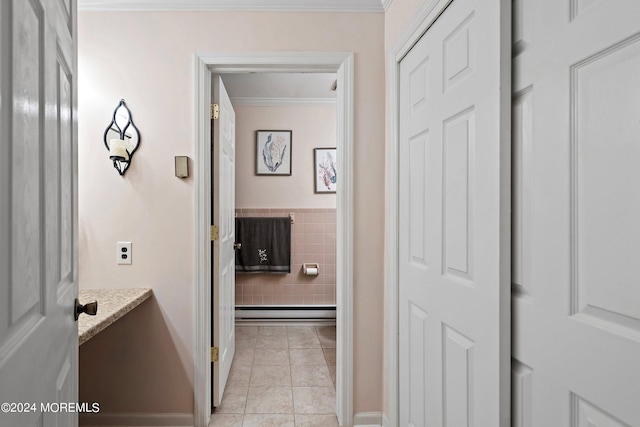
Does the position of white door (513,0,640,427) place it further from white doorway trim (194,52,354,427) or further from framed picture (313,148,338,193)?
framed picture (313,148,338,193)

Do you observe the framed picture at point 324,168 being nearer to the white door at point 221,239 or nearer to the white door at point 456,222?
the white door at point 221,239

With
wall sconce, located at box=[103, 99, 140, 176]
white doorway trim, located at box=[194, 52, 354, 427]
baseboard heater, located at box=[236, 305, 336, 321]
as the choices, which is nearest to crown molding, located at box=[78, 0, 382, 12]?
white doorway trim, located at box=[194, 52, 354, 427]

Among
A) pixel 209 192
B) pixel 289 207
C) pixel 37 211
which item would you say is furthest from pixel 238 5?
pixel 289 207

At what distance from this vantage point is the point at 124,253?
2.07 m

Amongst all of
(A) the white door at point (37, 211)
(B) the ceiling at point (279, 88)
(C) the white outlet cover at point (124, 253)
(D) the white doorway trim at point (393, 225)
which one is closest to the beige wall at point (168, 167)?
(C) the white outlet cover at point (124, 253)

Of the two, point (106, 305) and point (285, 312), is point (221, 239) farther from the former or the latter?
point (285, 312)

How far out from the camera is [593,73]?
794 millimetres

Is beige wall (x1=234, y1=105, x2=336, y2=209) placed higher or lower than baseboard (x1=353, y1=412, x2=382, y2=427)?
higher

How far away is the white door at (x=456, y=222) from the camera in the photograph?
40.3 inches

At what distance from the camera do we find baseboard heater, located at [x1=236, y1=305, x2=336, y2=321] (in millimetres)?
3910

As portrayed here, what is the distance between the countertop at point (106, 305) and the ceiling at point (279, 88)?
2069mm

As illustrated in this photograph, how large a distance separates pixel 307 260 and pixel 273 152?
1196 mm

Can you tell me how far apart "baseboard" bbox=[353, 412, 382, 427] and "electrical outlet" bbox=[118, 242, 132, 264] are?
1.53 meters

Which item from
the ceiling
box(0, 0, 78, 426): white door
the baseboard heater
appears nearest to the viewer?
box(0, 0, 78, 426): white door
